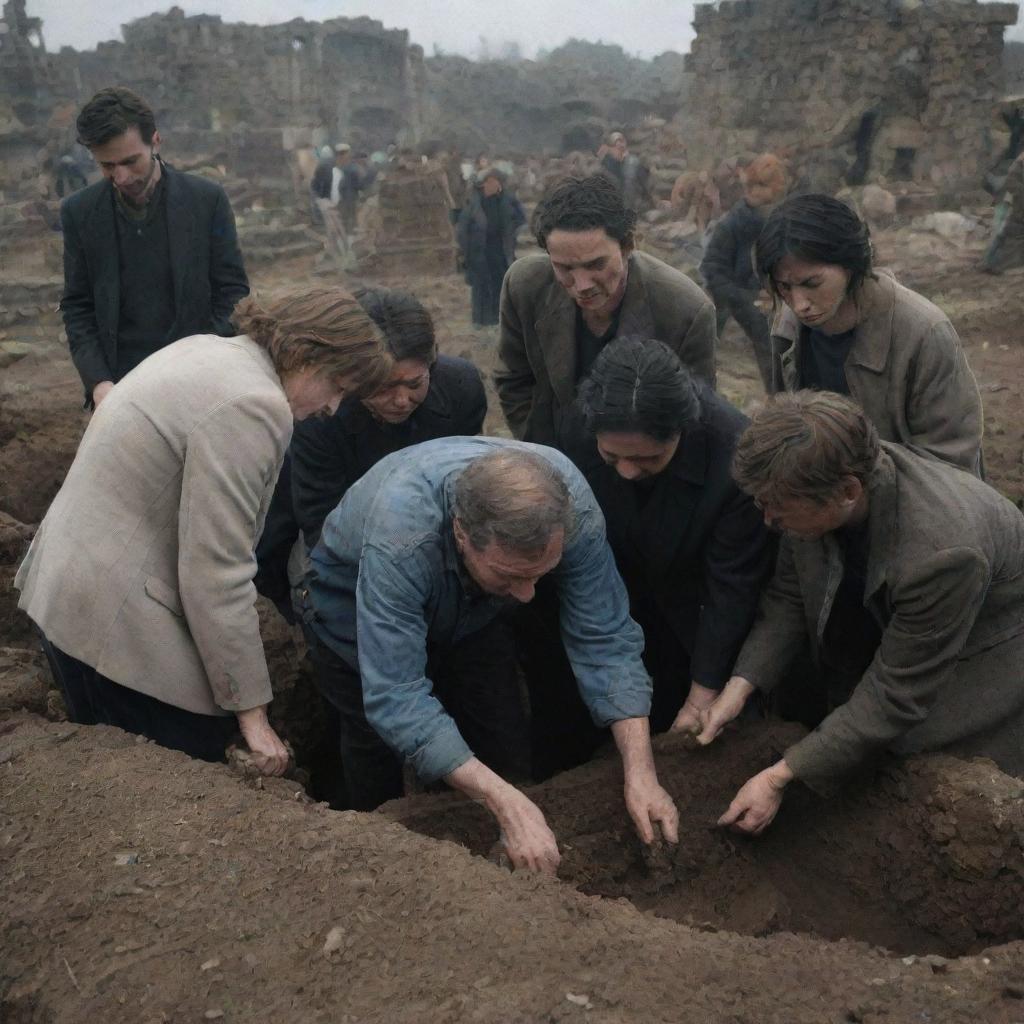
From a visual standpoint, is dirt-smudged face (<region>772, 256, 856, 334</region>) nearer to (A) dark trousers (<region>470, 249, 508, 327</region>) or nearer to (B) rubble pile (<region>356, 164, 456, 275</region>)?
(A) dark trousers (<region>470, 249, 508, 327</region>)

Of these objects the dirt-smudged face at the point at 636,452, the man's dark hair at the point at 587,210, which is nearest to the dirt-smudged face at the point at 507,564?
the dirt-smudged face at the point at 636,452

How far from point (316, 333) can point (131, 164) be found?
1.56 m

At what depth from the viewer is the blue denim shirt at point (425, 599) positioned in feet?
7.76

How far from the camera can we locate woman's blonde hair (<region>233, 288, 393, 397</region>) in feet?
7.77

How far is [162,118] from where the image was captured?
29750 millimetres

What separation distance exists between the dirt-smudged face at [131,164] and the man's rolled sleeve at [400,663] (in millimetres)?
1913

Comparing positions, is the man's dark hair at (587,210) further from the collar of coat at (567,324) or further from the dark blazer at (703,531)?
the dark blazer at (703,531)

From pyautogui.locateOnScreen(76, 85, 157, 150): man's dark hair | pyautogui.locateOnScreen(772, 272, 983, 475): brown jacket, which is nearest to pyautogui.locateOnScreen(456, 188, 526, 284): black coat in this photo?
pyautogui.locateOnScreen(76, 85, 157, 150): man's dark hair

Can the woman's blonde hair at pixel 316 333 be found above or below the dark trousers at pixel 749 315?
above

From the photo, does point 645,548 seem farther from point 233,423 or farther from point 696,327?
point 233,423

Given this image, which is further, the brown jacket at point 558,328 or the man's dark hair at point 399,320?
the brown jacket at point 558,328

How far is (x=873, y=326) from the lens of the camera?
2.81 metres

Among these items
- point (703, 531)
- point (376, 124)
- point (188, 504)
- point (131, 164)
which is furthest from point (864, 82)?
point (376, 124)

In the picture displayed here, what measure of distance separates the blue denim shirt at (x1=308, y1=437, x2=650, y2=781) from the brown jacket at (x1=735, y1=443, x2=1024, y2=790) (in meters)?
0.52
